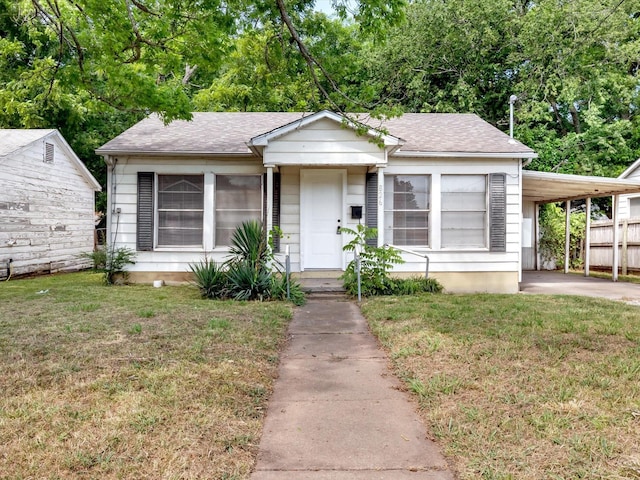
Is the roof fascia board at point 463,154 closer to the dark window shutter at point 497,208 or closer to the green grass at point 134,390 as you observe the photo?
the dark window shutter at point 497,208

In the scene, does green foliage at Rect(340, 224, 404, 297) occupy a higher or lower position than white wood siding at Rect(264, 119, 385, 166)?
lower

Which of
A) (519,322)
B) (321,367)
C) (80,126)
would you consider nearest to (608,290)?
(519,322)

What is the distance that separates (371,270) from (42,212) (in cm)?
997

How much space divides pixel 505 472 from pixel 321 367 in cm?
214

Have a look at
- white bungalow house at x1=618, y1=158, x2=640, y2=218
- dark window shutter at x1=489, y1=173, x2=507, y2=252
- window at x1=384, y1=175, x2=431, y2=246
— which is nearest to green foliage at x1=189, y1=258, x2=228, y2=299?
window at x1=384, y1=175, x2=431, y2=246

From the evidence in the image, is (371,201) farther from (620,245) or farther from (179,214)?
(620,245)

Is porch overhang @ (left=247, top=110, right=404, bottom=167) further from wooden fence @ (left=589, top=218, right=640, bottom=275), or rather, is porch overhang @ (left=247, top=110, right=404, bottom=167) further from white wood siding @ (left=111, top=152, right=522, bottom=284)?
wooden fence @ (left=589, top=218, right=640, bottom=275)

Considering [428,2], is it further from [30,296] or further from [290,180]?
[30,296]

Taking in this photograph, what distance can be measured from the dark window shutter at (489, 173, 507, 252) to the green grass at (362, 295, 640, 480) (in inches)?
119

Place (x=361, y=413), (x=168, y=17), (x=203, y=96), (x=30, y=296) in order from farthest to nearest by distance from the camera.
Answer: (x=203, y=96), (x=30, y=296), (x=168, y=17), (x=361, y=413)

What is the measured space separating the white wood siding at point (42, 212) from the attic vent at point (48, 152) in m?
0.12

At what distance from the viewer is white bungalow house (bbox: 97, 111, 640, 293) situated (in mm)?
9180

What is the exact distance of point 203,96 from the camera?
53.5 feet

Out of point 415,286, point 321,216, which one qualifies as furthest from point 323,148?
point 415,286
